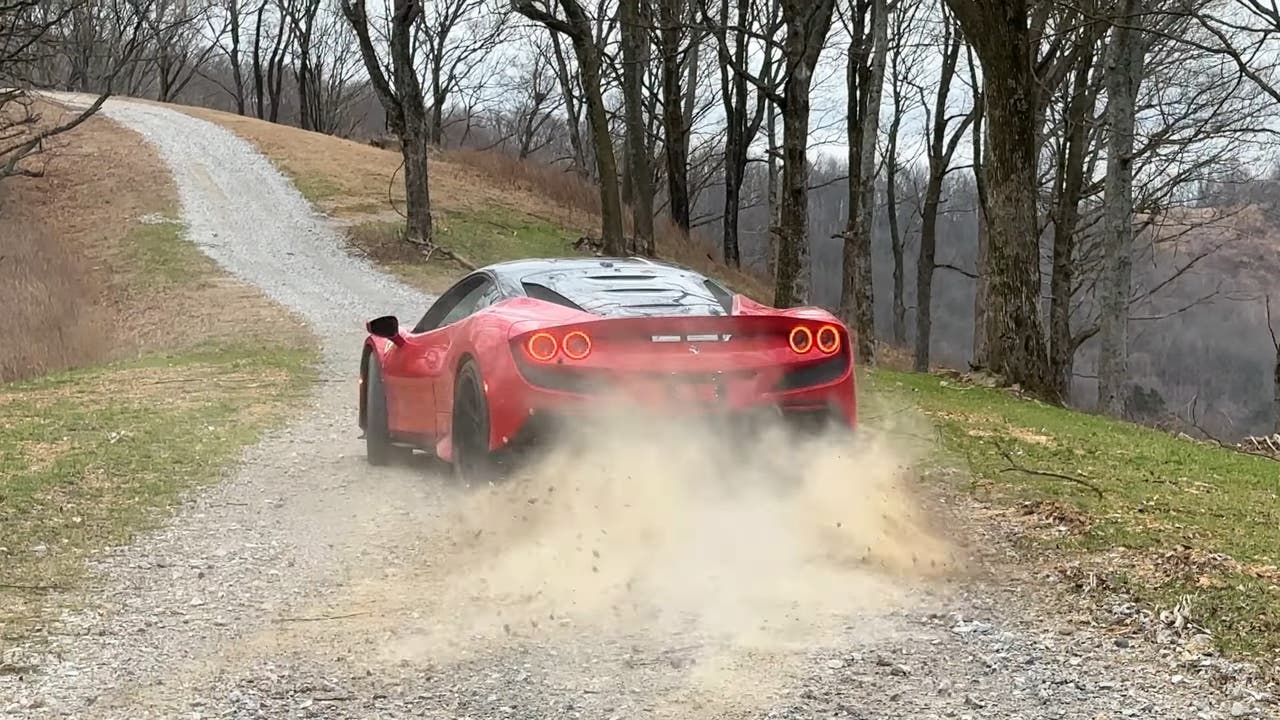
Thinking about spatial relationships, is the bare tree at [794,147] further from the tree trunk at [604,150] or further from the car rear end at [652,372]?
the car rear end at [652,372]

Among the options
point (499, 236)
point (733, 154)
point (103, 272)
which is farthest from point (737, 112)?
point (103, 272)

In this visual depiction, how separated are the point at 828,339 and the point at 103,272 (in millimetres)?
24687

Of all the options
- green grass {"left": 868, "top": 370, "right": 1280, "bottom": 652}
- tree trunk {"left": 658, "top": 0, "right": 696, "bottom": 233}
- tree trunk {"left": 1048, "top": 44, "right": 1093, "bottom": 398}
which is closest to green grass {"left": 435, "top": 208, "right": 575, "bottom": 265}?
tree trunk {"left": 658, "top": 0, "right": 696, "bottom": 233}

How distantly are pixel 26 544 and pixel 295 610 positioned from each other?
217 cm

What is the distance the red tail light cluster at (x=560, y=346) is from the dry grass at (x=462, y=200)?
20.0 metres

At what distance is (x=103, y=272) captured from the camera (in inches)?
1046

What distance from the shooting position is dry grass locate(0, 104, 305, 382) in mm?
19906

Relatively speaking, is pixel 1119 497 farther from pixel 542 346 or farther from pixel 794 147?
pixel 794 147

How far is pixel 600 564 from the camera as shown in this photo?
505cm

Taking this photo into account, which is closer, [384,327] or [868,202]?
[384,327]

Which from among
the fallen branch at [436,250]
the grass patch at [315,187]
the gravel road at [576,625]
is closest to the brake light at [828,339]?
the gravel road at [576,625]

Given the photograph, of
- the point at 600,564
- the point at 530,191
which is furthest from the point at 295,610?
the point at 530,191

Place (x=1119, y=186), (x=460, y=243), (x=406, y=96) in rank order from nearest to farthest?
1. (x=1119, y=186)
2. (x=406, y=96)
3. (x=460, y=243)

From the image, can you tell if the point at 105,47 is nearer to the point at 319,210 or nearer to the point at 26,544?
the point at 319,210
